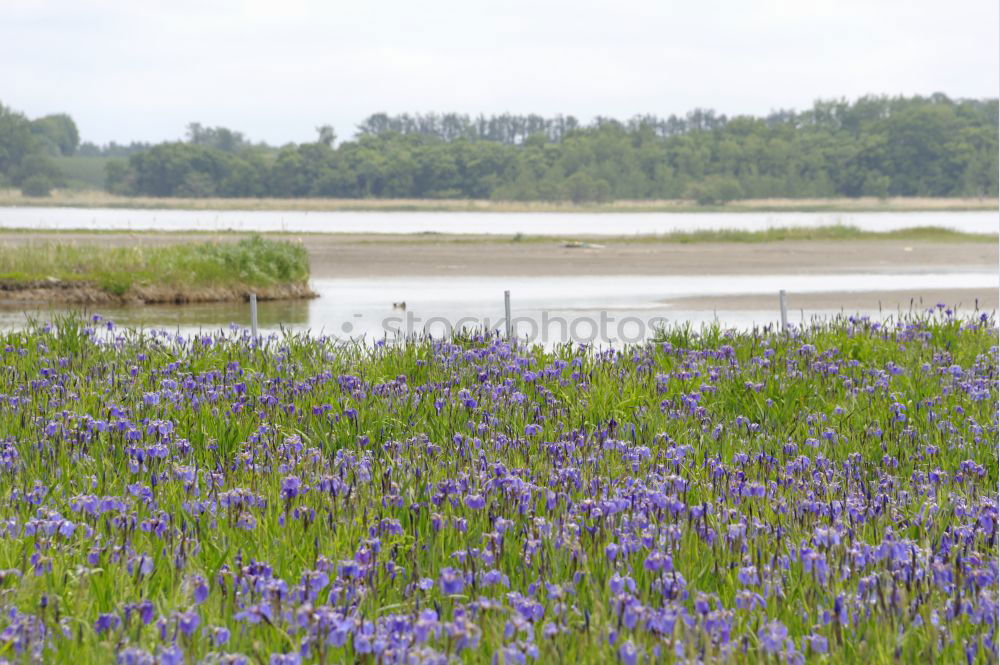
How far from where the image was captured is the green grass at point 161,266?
92.3ft

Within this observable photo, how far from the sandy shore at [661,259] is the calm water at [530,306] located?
1247 millimetres

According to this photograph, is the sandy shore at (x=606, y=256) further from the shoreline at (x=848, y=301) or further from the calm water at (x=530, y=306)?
the shoreline at (x=848, y=301)

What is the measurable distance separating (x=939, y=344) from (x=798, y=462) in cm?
678

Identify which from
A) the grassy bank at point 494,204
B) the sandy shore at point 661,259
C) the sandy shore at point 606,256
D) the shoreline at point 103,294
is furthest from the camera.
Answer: the grassy bank at point 494,204

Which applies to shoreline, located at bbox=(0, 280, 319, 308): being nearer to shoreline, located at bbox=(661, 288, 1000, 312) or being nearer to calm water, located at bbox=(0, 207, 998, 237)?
shoreline, located at bbox=(661, 288, 1000, 312)

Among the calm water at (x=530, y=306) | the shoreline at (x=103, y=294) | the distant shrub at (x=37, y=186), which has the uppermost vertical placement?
the distant shrub at (x=37, y=186)

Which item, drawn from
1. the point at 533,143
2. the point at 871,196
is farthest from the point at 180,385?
the point at 533,143

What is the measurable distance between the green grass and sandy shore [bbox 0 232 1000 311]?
5.62 meters

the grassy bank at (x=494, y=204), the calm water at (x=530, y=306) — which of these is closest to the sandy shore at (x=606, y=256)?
the calm water at (x=530, y=306)

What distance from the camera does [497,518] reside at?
17.1ft

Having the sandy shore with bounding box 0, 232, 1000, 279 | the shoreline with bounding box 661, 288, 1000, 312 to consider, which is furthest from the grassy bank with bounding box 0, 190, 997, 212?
the shoreline with bounding box 661, 288, 1000, 312

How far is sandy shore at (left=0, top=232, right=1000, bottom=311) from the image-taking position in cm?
2922

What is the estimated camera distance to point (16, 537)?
202 inches

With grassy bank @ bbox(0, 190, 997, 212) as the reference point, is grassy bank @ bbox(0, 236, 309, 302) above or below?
below
